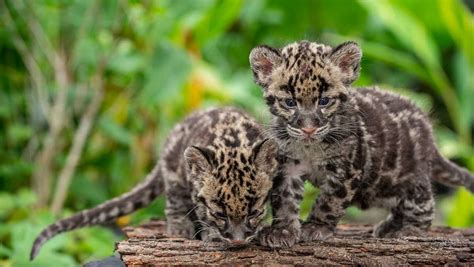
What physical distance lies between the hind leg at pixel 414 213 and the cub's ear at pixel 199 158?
1417 millimetres

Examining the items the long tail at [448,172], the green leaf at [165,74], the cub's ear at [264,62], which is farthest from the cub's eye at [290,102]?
the green leaf at [165,74]

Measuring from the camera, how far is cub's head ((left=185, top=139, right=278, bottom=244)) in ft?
17.2

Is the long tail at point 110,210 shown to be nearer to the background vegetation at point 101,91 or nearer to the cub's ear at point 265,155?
the background vegetation at point 101,91

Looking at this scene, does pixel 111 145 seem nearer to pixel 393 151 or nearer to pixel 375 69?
pixel 393 151

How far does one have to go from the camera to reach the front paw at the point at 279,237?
17.8 ft

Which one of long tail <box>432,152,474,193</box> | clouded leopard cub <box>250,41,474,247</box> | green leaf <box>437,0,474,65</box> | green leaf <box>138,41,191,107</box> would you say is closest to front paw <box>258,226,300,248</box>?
clouded leopard cub <box>250,41,474,247</box>

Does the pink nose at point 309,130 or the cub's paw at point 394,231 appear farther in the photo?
the cub's paw at point 394,231

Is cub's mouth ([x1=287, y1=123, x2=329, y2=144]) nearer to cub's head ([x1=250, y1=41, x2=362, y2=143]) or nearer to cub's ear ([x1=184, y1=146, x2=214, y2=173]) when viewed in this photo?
cub's head ([x1=250, y1=41, x2=362, y2=143])

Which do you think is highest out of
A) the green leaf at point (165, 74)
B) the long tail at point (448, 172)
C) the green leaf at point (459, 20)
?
the green leaf at point (459, 20)

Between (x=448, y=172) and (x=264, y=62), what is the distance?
176 centimetres

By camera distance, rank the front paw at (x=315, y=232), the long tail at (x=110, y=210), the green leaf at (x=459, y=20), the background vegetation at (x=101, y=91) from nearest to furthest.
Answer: the front paw at (x=315, y=232)
the long tail at (x=110, y=210)
the background vegetation at (x=101, y=91)
the green leaf at (x=459, y=20)

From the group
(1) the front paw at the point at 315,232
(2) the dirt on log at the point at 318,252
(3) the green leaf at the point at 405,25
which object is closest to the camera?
(2) the dirt on log at the point at 318,252

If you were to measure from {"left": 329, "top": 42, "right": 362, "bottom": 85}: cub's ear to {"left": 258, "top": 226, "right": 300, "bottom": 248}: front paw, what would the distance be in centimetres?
96

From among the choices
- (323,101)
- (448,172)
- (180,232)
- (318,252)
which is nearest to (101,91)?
(180,232)
